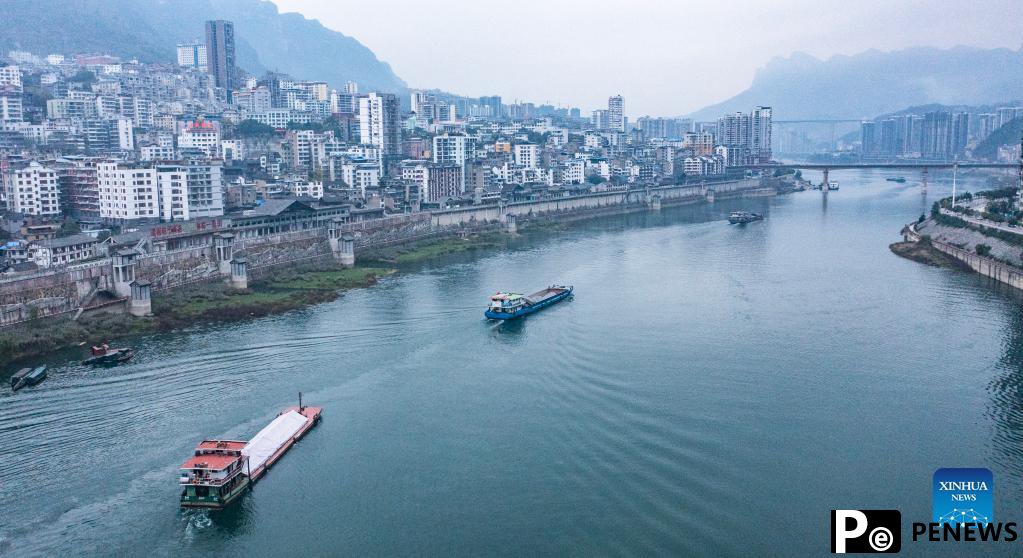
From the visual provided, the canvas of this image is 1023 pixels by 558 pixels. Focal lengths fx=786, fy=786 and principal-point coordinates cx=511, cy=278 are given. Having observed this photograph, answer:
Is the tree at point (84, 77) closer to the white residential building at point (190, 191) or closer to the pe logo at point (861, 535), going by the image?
the white residential building at point (190, 191)

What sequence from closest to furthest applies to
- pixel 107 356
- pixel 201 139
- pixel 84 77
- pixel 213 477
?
pixel 213 477 < pixel 107 356 < pixel 201 139 < pixel 84 77

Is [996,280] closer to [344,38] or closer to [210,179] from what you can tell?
[210,179]

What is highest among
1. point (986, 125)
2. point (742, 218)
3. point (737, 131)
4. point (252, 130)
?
point (986, 125)

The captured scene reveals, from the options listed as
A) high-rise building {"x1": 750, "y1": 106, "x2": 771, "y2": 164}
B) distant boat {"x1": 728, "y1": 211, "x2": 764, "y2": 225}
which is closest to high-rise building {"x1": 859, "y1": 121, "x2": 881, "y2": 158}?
high-rise building {"x1": 750, "y1": 106, "x2": 771, "y2": 164}

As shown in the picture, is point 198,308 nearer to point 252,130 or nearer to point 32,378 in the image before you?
point 32,378

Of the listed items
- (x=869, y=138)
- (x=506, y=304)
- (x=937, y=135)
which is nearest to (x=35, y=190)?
(x=506, y=304)

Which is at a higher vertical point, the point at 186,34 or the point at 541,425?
the point at 186,34

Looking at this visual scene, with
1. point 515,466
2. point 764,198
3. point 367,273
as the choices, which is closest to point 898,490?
point 515,466
